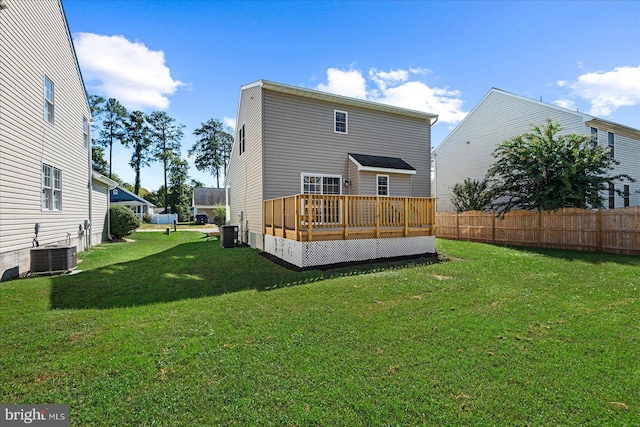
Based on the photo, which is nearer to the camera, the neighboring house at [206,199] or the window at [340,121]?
the window at [340,121]

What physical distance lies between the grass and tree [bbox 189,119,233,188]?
1775 inches

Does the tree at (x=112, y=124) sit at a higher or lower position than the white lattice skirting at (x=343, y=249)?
higher

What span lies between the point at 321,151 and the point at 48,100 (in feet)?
28.8

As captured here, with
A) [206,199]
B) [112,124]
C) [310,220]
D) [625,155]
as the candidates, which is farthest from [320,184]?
[112,124]

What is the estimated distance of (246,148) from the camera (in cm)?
1302

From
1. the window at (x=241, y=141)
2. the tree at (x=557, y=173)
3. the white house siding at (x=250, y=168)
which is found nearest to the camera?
the white house siding at (x=250, y=168)

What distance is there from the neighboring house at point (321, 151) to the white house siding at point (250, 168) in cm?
4

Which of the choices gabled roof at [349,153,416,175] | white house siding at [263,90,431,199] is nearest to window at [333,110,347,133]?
white house siding at [263,90,431,199]

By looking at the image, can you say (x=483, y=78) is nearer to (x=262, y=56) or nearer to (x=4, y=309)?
(x=262, y=56)

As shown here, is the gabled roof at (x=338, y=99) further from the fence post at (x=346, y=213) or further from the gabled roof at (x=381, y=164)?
the fence post at (x=346, y=213)

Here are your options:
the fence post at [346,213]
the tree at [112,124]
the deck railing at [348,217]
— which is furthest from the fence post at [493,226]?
the tree at [112,124]

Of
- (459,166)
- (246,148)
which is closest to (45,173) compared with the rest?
(246,148)

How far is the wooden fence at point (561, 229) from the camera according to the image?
1077 cm

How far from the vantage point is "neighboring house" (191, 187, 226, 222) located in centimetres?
4162
